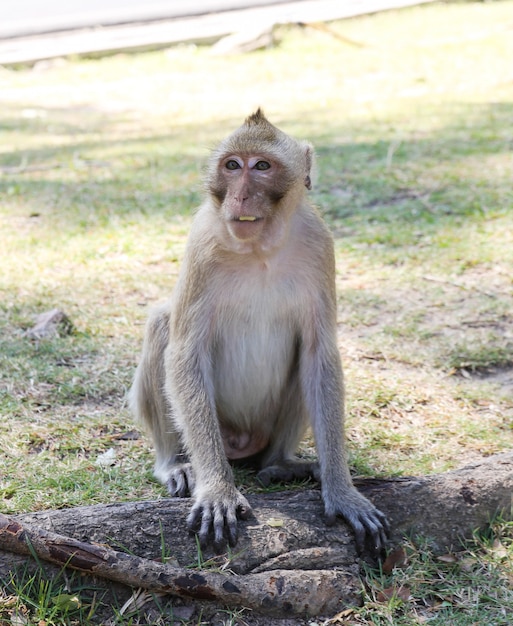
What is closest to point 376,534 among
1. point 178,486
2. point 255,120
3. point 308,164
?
point 178,486

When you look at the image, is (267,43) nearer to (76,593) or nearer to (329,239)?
(329,239)

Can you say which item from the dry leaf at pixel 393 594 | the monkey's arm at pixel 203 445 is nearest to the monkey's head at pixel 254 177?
the monkey's arm at pixel 203 445

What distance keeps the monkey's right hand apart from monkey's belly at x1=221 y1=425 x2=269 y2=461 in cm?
64

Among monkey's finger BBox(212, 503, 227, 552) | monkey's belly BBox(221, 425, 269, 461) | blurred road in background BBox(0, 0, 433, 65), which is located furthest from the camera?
blurred road in background BBox(0, 0, 433, 65)

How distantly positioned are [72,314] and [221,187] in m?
2.24

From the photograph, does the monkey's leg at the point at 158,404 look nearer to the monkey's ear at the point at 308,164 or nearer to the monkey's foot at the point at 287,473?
the monkey's foot at the point at 287,473

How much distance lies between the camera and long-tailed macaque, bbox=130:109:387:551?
3.52m

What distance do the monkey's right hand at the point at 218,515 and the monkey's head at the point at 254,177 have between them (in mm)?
981

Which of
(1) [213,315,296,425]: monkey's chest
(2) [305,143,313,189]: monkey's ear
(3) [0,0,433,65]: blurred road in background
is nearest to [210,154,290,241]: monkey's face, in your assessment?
(2) [305,143,313,189]: monkey's ear

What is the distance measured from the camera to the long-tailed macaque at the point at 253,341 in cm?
352

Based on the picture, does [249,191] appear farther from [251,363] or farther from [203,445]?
[203,445]

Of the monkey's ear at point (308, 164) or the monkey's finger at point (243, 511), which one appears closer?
the monkey's finger at point (243, 511)

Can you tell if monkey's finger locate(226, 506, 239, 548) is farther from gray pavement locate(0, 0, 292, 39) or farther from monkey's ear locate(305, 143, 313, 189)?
gray pavement locate(0, 0, 292, 39)

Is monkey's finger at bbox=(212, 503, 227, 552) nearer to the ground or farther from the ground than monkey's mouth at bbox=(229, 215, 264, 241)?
nearer to the ground
